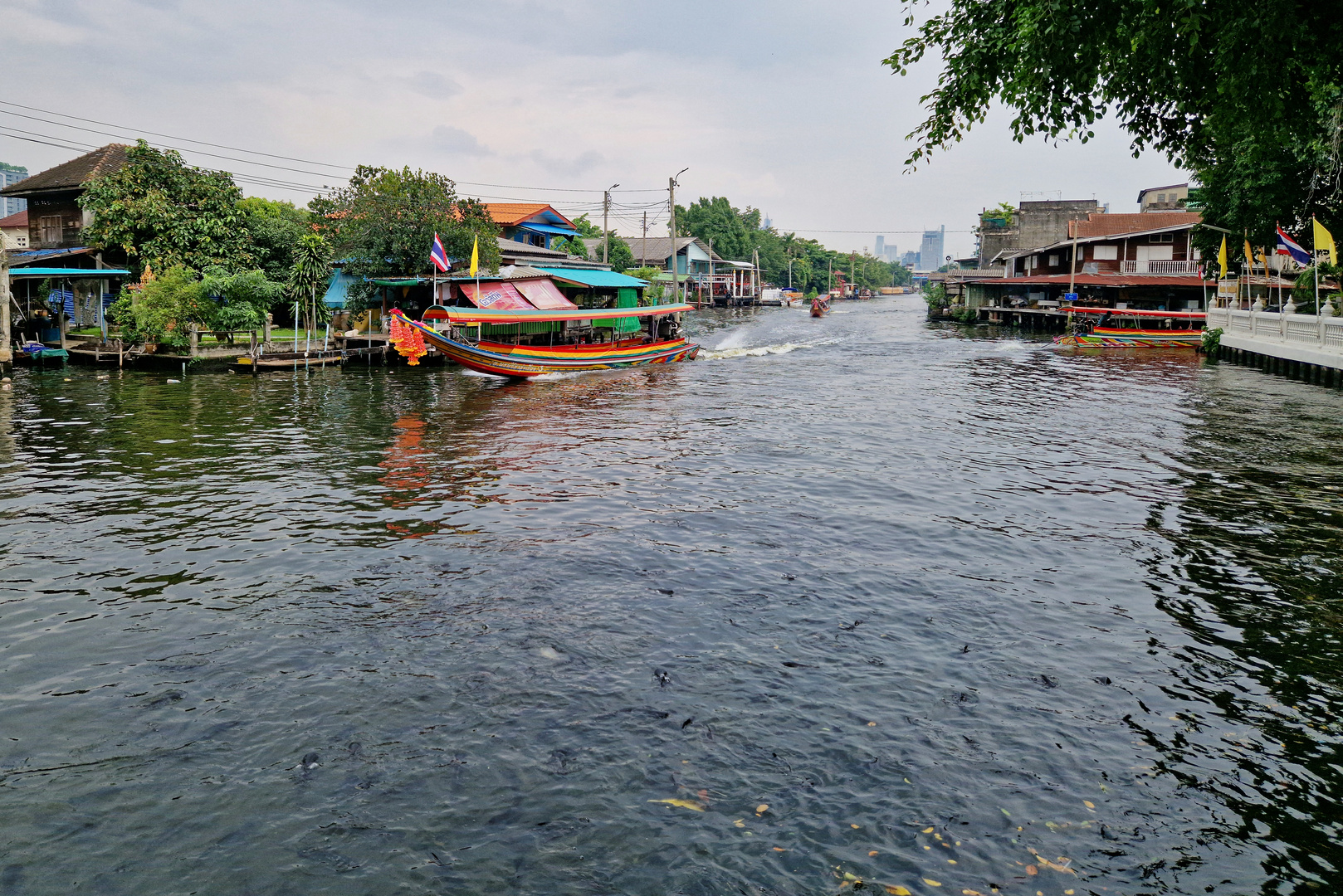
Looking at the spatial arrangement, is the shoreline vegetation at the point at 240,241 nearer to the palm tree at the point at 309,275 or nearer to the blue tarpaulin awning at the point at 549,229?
the palm tree at the point at 309,275

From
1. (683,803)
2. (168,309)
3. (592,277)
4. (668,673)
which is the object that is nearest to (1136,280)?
(592,277)

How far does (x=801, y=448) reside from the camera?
70.8 ft

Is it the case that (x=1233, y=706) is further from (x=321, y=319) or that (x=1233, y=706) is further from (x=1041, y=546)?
(x=321, y=319)

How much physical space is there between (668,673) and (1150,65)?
933 centimetres

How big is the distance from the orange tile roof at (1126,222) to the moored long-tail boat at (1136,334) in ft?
52.8

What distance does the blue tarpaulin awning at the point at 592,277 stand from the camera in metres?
43.8

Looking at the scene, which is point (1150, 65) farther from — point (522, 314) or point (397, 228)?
point (397, 228)

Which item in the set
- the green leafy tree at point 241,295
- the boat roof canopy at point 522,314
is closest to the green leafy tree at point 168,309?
the green leafy tree at point 241,295

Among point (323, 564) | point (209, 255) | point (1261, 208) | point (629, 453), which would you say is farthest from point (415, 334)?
point (1261, 208)

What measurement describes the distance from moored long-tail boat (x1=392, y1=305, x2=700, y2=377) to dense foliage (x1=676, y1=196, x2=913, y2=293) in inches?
3532

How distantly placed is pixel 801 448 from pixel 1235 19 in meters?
13.2

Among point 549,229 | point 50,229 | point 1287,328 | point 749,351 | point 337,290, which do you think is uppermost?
point 549,229

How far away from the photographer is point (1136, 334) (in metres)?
50.3

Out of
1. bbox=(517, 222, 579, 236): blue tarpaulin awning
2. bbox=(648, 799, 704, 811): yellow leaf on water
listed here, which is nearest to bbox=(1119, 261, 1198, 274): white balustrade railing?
bbox=(517, 222, 579, 236): blue tarpaulin awning
